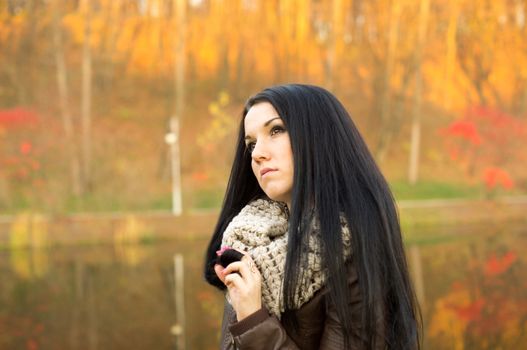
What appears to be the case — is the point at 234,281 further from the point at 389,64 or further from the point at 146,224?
the point at 389,64

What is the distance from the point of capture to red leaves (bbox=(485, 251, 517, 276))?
610 cm

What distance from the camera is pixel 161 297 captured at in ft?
18.2

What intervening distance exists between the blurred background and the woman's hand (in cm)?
516

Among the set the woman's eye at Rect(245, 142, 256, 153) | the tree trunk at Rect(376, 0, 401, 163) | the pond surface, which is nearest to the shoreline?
the pond surface

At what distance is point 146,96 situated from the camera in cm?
1255

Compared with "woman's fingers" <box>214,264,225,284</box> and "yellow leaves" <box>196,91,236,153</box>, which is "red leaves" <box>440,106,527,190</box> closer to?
"yellow leaves" <box>196,91,236,153</box>

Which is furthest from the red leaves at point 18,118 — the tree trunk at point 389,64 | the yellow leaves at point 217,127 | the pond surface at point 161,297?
the tree trunk at point 389,64

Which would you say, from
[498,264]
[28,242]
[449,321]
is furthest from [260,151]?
[28,242]

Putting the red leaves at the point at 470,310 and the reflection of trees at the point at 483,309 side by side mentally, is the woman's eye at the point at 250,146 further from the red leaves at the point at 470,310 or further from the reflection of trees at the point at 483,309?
the red leaves at the point at 470,310

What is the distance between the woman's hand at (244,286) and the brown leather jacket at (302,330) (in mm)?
12

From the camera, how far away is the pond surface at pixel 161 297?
4289 millimetres

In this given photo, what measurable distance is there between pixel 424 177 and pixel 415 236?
3.66 meters

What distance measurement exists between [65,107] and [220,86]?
2707 mm

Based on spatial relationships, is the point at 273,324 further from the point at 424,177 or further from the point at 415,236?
the point at 424,177
